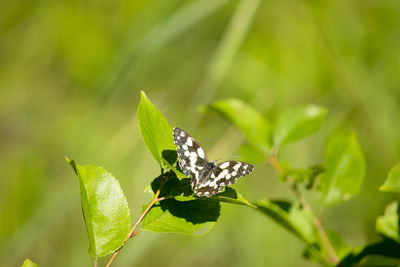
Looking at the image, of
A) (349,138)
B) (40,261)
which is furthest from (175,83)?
(349,138)

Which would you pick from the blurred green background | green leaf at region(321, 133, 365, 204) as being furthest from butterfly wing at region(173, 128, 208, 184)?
the blurred green background

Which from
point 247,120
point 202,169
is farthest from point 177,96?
point 202,169

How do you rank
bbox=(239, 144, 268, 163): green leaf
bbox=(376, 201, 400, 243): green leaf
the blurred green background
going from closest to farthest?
bbox=(376, 201, 400, 243): green leaf, bbox=(239, 144, 268, 163): green leaf, the blurred green background

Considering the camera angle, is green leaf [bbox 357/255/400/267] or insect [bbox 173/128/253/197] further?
green leaf [bbox 357/255/400/267]

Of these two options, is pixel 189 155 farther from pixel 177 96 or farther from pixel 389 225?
pixel 177 96

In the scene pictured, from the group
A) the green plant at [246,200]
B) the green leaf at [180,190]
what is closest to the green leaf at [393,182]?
the green plant at [246,200]

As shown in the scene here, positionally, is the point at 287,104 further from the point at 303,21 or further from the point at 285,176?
the point at 285,176

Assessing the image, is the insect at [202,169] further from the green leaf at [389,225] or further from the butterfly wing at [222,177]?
the green leaf at [389,225]

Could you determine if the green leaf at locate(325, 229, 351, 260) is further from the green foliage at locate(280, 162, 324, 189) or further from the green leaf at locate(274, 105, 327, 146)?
the green leaf at locate(274, 105, 327, 146)
